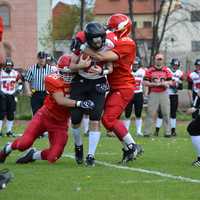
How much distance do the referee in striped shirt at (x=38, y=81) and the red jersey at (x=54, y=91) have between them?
245 inches

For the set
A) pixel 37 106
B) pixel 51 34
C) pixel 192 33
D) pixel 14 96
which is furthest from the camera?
pixel 192 33

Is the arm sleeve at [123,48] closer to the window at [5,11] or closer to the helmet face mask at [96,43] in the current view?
the helmet face mask at [96,43]

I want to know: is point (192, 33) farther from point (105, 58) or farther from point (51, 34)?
point (105, 58)

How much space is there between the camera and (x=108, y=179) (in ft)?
28.3

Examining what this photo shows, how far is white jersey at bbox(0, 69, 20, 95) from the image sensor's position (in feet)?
57.2

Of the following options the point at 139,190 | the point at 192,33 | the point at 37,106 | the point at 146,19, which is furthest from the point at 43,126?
the point at 146,19

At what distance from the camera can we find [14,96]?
697 inches

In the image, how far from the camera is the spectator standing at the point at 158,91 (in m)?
16.6

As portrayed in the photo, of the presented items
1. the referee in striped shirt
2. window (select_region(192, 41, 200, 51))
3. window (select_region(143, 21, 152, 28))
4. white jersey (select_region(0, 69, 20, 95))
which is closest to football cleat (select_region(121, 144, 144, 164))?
the referee in striped shirt

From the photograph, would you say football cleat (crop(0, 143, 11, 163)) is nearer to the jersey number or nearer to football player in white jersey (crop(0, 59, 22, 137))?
football player in white jersey (crop(0, 59, 22, 137))

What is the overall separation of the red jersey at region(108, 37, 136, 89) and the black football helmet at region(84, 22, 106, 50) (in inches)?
17.5

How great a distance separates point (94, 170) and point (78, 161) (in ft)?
2.31

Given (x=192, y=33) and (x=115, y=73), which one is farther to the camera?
(x=192, y=33)

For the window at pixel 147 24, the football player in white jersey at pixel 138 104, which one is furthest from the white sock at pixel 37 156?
the window at pixel 147 24
